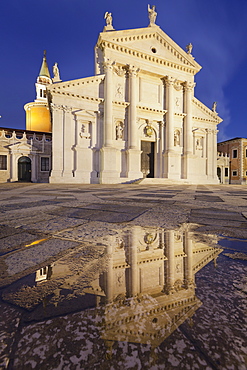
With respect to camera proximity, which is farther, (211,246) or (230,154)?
(230,154)

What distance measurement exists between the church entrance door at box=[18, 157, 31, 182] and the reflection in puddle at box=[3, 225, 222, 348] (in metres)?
21.0

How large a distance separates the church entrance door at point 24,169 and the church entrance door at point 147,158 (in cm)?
1164

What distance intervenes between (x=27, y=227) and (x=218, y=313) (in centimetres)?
164

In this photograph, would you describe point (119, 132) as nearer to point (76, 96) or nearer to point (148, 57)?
point (76, 96)

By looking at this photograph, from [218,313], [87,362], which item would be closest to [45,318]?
[87,362]

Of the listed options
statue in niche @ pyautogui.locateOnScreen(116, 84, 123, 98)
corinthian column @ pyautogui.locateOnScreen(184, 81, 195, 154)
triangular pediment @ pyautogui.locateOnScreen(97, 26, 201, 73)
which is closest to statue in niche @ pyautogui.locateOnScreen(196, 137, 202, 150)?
corinthian column @ pyautogui.locateOnScreen(184, 81, 195, 154)

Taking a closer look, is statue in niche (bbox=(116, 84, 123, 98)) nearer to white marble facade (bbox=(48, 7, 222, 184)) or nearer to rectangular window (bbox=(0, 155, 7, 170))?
white marble facade (bbox=(48, 7, 222, 184))

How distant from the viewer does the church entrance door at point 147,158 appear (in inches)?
712

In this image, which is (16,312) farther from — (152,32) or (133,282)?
(152,32)

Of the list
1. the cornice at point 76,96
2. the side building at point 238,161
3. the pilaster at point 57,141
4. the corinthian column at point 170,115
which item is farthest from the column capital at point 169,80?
the side building at point 238,161

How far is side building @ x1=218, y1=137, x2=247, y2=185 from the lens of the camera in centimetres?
2909

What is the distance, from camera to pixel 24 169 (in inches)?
776

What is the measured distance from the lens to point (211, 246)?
1.26 metres

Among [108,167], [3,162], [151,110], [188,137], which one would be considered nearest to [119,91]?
[151,110]
